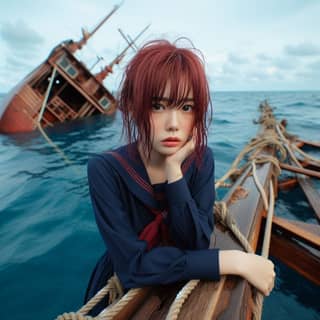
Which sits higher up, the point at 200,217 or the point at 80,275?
the point at 200,217

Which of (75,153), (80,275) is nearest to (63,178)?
(75,153)

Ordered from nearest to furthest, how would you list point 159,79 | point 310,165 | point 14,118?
point 159,79
point 310,165
point 14,118

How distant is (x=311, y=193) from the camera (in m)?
2.78

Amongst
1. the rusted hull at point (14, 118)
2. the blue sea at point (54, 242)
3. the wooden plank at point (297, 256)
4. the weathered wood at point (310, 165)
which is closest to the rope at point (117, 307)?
the blue sea at point (54, 242)

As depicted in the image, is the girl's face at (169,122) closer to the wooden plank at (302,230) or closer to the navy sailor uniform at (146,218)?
the navy sailor uniform at (146,218)

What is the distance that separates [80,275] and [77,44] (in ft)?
41.8

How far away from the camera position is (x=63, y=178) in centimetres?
441

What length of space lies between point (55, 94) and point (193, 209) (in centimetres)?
1283

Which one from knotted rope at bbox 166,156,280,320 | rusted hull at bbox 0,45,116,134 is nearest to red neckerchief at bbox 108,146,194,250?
knotted rope at bbox 166,156,280,320

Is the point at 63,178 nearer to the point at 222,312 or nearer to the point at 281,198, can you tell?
the point at 281,198

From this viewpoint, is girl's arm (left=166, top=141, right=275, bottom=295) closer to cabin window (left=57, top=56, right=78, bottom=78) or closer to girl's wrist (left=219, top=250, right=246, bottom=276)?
girl's wrist (left=219, top=250, right=246, bottom=276)

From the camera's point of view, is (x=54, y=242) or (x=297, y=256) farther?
(x=54, y=242)

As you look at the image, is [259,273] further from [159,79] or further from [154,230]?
[159,79]

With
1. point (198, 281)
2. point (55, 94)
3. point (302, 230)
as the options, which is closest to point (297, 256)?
point (302, 230)
